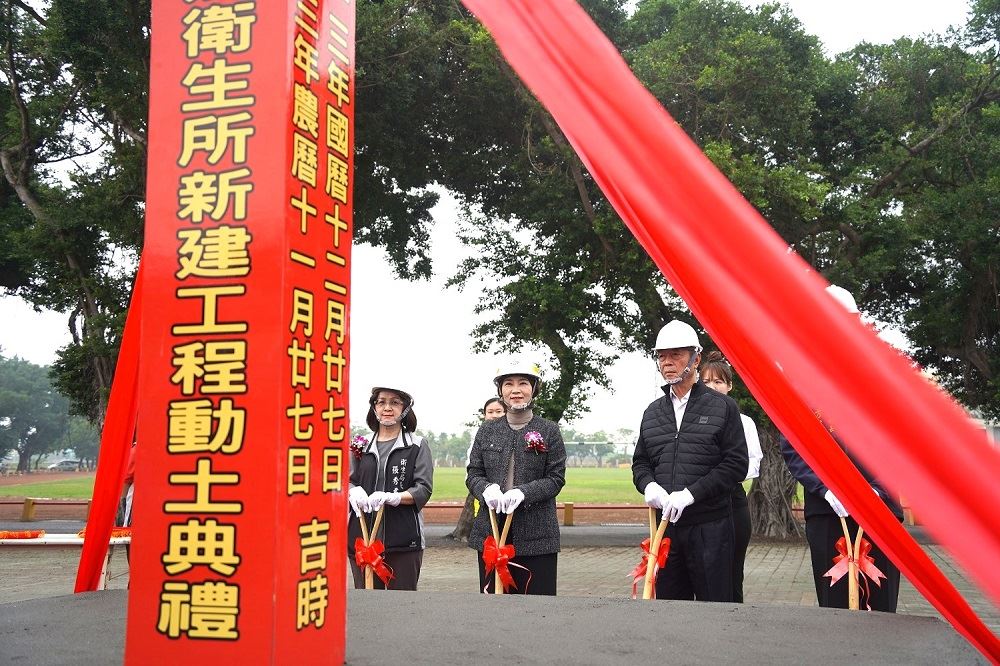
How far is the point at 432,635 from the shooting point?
2.71 meters

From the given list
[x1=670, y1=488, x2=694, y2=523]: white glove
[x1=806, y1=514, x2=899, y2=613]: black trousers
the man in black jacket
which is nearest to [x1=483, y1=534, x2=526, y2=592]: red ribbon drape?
the man in black jacket

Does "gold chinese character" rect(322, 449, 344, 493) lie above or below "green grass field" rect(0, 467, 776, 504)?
above

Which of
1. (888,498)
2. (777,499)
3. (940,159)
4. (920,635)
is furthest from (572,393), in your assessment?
(920,635)

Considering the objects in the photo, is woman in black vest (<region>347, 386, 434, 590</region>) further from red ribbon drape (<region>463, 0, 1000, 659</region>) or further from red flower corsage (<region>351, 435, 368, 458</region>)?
red ribbon drape (<region>463, 0, 1000, 659</region>)

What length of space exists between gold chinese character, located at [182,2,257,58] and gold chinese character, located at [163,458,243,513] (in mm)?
1141

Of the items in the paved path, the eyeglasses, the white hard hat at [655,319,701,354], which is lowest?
the paved path

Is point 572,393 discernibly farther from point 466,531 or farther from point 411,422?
point 411,422

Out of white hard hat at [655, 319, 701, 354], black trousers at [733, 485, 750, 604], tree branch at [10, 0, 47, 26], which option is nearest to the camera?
black trousers at [733, 485, 750, 604]

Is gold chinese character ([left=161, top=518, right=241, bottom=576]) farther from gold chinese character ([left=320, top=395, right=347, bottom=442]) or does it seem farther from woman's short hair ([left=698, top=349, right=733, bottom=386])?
woman's short hair ([left=698, top=349, right=733, bottom=386])

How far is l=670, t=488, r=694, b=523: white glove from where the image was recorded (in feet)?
13.1

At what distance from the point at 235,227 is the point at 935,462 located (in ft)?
5.79

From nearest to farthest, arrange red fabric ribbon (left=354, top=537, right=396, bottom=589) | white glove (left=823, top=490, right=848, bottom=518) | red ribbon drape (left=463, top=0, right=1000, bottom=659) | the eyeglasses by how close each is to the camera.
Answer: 1. red ribbon drape (left=463, top=0, right=1000, bottom=659)
2. white glove (left=823, top=490, right=848, bottom=518)
3. red fabric ribbon (left=354, top=537, right=396, bottom=589)
4. the eyeglasses

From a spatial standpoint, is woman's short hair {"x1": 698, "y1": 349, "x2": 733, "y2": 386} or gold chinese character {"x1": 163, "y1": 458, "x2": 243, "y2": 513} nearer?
gold chinese character {"x1": 163, "y1": 458, "x2": 243, "y2": 513}

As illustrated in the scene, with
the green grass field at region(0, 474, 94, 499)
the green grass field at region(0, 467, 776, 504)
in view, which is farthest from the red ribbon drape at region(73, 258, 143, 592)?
the green grass field at region(0, 474, 94, 499)
